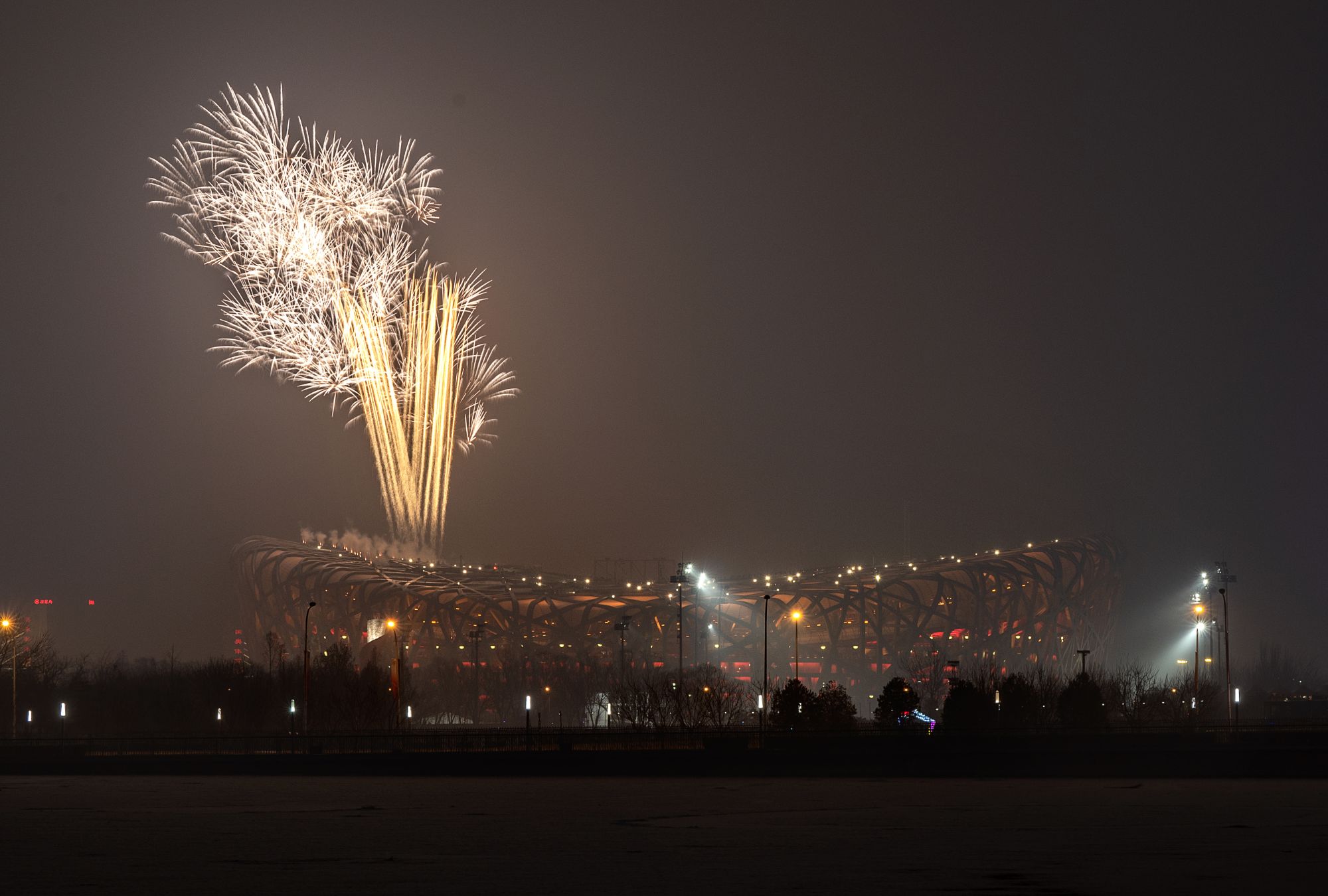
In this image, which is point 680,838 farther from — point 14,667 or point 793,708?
point 14,667

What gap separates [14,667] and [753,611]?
83853 millimetres

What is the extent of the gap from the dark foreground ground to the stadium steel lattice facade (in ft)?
353

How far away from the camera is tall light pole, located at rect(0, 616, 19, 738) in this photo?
249ft

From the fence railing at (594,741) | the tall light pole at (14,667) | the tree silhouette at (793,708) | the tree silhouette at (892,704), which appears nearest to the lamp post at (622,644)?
the tree silhouette at (793,708)

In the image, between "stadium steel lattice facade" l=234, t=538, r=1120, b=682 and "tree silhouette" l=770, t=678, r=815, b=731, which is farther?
"stadium steel lattice facade" l=234, t=538, r=1120, b=682

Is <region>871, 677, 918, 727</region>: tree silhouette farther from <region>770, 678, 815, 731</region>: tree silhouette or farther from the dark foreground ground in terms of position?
the dark foreground ground

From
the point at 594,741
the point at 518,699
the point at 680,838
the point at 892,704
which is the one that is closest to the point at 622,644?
the point at 518,699

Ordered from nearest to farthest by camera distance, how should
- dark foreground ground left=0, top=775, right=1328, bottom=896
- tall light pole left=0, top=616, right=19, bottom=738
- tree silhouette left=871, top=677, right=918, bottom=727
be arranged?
dark foreground ground left=0, top=775, right=1328, bottom=896 → tree silhouette left=871, top=677, right=918, bottom=727 → tall light pole left=0, top=616, right=19, bottom=738

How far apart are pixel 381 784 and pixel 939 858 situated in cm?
2080

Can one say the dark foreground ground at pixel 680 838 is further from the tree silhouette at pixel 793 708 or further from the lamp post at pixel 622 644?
the lamp post at pixel 622 644

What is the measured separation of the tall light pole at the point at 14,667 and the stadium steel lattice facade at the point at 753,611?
1842 inches

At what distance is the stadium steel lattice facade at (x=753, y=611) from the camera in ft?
484

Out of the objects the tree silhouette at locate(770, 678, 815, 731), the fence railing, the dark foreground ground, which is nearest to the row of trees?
the tree silhouette at locate(770, 678, 815, 731)

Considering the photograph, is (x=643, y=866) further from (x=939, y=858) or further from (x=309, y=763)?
(x=309, y=763)
